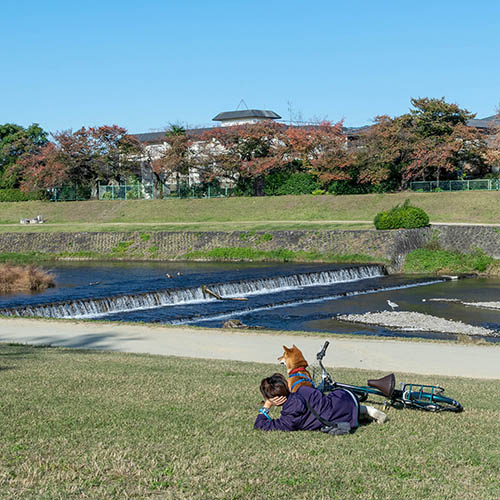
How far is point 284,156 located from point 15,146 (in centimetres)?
2801

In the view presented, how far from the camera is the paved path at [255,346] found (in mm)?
13672

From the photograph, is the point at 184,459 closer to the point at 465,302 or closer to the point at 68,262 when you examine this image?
the point at 465,302

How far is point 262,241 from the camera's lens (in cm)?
4281

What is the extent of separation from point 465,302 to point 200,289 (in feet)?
31.6

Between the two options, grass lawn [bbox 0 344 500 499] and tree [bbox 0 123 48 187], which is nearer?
grass lawn [bbox 0 344 500 499]

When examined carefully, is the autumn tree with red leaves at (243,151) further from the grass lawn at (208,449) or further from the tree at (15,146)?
the grass lawn at (208,449)

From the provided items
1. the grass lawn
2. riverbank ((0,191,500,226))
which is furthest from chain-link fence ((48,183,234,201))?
the grass lawn

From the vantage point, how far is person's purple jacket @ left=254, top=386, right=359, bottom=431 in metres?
7.37

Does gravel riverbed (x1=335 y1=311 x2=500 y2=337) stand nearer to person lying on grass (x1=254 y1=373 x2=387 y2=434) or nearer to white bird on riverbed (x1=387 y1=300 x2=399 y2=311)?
white bird on riverbed (x1=387 y1=300 x2=399 y2=311)

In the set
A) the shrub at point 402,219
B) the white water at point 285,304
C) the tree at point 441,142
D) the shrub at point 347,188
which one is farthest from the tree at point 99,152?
the white water at point 285,304

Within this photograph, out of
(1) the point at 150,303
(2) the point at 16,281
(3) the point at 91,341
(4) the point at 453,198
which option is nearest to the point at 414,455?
(3) the point at 91,341

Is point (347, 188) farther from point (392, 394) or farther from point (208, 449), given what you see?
point (208, 449)

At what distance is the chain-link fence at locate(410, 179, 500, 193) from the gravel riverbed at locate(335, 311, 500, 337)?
30698mm

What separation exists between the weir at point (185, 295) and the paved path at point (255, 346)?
413 centimetres
